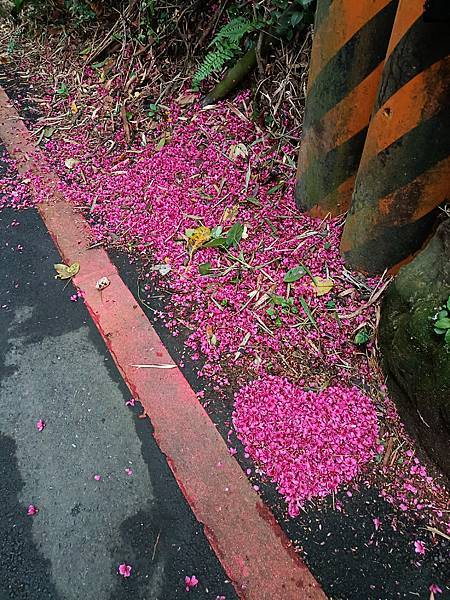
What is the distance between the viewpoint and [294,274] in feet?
8.55

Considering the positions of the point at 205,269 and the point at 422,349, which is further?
the point at 205,269

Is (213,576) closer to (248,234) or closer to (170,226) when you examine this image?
(248,234)

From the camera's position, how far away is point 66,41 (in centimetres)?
541

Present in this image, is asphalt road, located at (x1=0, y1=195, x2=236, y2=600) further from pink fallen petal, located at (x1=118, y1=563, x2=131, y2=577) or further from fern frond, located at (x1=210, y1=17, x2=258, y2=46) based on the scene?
fern frond, located at (x1=210, y1=17, x2=258, y2=46)

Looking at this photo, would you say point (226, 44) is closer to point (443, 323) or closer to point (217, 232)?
point (217, 232)

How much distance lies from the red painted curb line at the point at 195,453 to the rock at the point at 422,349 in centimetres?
71

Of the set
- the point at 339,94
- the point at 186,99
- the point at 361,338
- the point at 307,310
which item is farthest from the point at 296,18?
the point at 361,338

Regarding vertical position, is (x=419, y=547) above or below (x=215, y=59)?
below

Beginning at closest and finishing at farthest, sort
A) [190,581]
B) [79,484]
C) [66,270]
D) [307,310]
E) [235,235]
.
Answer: [190,581]
[79,484]
[307,310]
[235,235]
[66,270]

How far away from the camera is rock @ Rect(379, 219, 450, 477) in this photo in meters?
1.82

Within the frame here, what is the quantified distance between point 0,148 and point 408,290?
3.67m

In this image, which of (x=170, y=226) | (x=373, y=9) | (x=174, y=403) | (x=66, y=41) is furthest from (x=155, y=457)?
(x=66, y=41)

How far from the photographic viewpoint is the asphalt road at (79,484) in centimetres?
178

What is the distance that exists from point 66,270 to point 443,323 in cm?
217
